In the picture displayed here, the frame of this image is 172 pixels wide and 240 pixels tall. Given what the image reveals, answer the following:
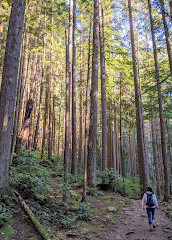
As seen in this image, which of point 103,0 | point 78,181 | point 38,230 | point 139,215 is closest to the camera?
point 38,230

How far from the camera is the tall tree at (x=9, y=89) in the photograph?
5387mm

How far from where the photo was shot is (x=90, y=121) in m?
10.6

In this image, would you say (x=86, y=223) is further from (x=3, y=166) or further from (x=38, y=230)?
(x=3, y=166)

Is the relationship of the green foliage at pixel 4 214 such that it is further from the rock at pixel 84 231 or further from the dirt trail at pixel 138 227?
the dirt trail at pixel 138 227

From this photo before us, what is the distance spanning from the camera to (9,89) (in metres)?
5.69

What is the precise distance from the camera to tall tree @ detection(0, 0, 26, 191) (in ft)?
17.7

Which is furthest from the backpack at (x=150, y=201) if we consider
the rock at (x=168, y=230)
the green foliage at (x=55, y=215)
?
the green foliage at (x=55, y=215)

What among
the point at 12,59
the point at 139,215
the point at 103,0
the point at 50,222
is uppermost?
the point at 103,0

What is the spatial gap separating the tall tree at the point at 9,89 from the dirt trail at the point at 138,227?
4076 mm

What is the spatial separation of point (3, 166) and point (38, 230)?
79.2 inches

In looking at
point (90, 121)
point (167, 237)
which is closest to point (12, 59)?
point (90, 121)

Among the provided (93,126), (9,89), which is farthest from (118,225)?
(9,89)

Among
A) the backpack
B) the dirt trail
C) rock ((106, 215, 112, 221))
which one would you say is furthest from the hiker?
rock ((106, 215, 112, 221))

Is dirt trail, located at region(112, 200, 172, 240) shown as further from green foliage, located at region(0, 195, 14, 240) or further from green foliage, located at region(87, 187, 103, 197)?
green foliage, located at region(0, 195, 14, 240)
